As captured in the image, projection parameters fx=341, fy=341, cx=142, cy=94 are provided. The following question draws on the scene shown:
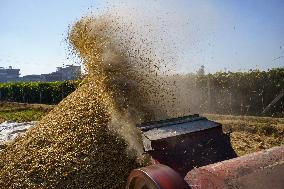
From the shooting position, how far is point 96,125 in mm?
5926

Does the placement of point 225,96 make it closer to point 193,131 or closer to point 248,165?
point 193,131

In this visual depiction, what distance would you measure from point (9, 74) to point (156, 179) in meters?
149

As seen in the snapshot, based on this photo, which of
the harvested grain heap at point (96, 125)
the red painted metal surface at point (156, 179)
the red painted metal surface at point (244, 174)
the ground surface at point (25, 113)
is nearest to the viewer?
the red painted metal surface at point (244, 174)

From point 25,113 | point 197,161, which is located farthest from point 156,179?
point 25,113

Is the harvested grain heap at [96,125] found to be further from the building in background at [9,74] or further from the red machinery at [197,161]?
the building in background at [9,74]

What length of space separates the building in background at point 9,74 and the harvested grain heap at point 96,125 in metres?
138

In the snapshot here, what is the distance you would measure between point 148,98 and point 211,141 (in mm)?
2131

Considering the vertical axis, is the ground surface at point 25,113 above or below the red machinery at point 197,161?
below

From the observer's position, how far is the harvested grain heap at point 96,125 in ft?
17.9

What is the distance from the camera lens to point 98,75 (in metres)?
6.84

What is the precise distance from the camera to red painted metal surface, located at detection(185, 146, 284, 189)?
2674 millimetres

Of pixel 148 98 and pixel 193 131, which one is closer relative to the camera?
pixel 193 131

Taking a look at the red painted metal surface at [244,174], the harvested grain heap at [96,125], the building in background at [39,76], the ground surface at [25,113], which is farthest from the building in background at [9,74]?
the red painted metal surface at [244,174]

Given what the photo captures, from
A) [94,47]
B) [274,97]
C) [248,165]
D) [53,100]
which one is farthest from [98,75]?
[53,100]
